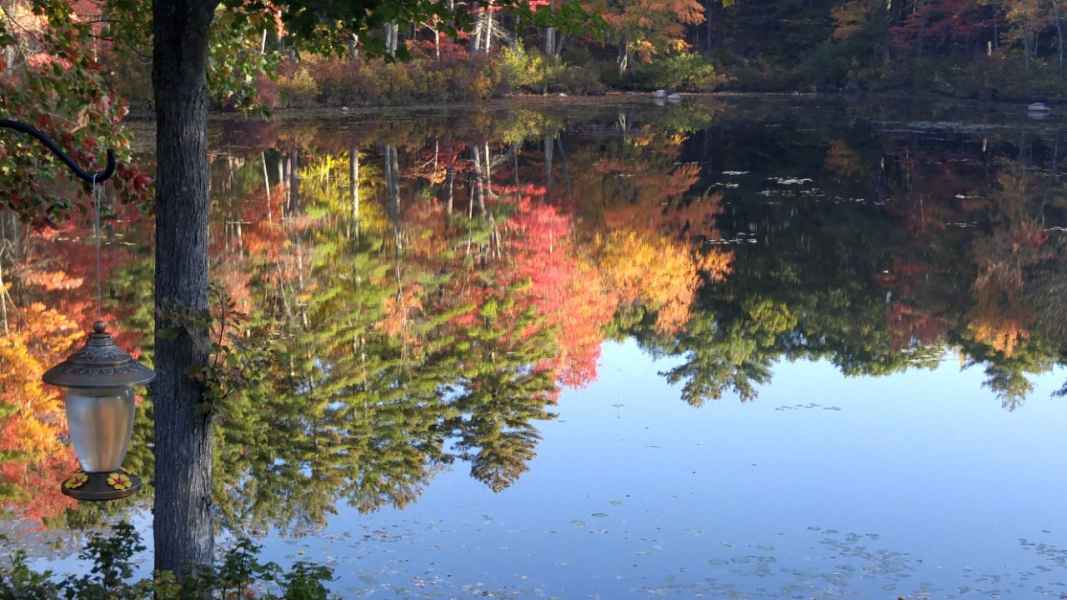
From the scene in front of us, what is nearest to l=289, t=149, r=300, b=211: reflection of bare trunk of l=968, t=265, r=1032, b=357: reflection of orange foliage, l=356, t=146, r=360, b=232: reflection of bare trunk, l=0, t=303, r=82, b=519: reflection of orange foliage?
l=356, t=146, r=360, b=232: reflection of bare trunk

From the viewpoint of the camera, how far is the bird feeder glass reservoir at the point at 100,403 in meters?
5.29

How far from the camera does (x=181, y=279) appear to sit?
628cm

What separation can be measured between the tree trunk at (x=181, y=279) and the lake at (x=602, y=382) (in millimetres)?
215

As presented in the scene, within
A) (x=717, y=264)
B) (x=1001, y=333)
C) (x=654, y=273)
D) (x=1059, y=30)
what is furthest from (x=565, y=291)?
(x=1059, y=30)

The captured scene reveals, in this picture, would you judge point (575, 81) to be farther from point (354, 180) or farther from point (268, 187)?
point (268, 187)

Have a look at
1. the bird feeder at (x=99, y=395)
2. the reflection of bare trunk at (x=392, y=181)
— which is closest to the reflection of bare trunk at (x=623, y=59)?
the reflection of bare trunk at (x=392, y=181)

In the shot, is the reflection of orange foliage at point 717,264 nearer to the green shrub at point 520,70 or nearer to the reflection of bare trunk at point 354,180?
the reflection of bare trunk at point 354,180

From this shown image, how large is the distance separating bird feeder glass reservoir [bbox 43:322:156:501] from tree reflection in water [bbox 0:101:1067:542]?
3.04 feet

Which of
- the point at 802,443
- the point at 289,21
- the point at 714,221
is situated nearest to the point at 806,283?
the point at 714,221

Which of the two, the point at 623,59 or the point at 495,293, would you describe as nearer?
the point at 495,293

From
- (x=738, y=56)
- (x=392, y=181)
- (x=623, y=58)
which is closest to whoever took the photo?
(x=392, y=181)

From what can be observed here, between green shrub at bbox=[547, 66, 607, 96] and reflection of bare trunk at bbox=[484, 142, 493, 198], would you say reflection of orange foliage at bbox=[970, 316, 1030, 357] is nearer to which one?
reflection of bare trunk at bbox=[484, 142, 493, 198]

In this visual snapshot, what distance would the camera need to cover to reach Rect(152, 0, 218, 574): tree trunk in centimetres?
602

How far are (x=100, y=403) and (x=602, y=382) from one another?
9868mm
